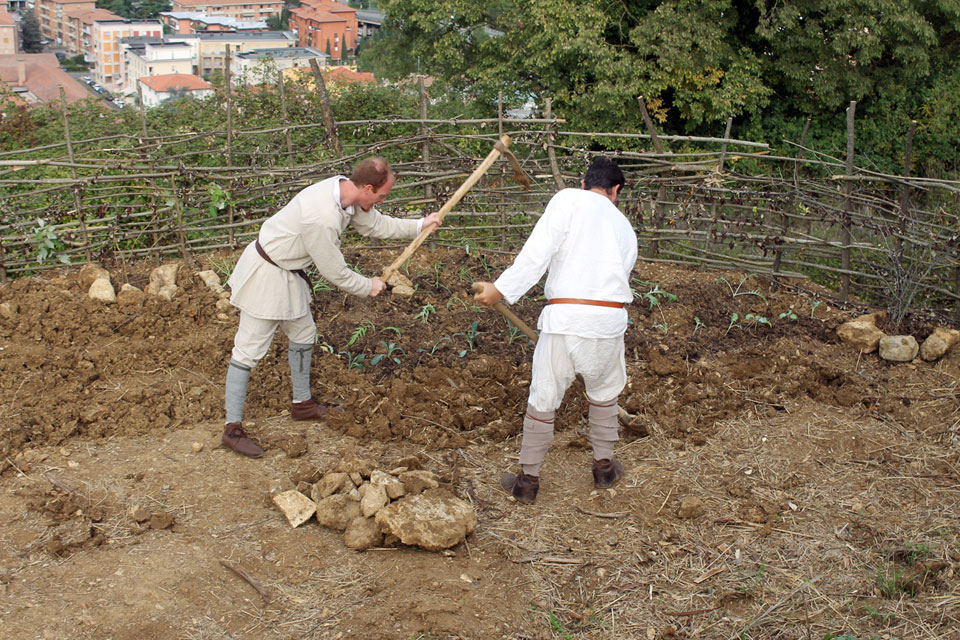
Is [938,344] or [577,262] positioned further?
[938,344]

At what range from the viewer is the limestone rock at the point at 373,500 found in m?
3.59

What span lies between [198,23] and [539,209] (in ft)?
229

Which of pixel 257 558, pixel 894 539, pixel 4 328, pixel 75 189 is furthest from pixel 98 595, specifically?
pixel 75 189

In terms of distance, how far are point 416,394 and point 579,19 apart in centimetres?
1038

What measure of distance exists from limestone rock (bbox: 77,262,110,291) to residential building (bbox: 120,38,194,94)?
53789mm

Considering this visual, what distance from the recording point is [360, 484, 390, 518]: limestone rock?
11.8ft

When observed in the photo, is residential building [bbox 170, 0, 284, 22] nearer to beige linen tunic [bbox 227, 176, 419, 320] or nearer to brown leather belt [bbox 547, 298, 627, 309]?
beige linen tunic [bbox 227, 176, 419, 320]

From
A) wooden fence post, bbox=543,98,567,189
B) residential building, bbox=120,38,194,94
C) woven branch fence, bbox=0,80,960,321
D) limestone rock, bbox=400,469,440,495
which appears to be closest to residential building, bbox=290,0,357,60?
residential building, bbox=120,38,194,94

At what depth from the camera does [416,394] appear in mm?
4758

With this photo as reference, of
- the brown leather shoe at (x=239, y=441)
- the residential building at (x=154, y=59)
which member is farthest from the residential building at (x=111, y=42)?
the brown leather shoe at (x=239, y=441)

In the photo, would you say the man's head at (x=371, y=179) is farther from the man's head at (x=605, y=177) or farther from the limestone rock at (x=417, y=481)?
the limestone rock at (x=417, y=481)

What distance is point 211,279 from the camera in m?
6.14

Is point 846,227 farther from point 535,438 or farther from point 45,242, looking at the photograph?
point 45,242

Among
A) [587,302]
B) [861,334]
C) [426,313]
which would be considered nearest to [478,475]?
[587,302]
